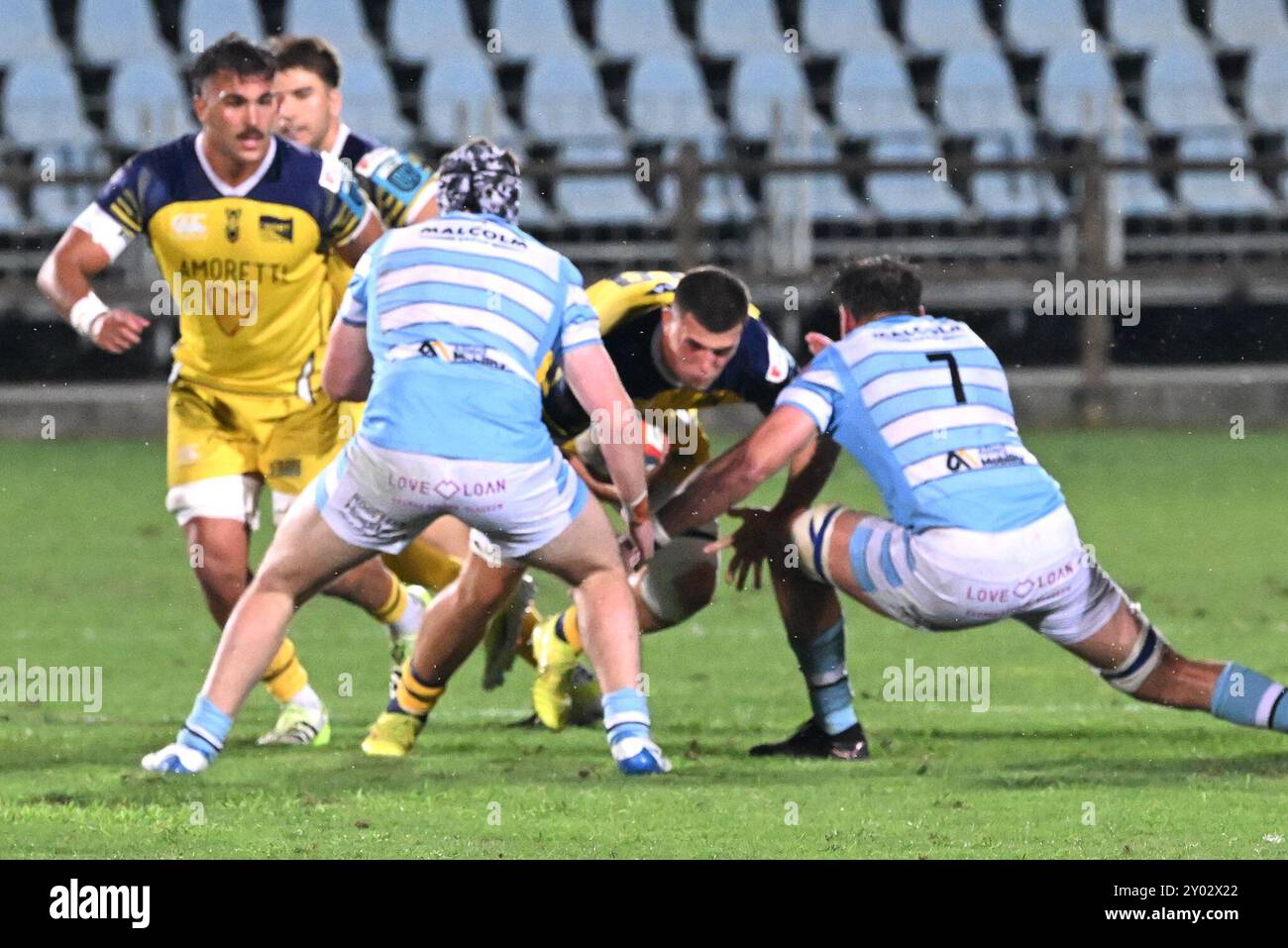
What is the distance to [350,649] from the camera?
9.58 m

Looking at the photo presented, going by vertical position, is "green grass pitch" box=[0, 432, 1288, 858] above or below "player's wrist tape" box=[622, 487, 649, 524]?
below

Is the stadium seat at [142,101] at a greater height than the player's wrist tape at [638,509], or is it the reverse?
the stadium seat at [142,101]

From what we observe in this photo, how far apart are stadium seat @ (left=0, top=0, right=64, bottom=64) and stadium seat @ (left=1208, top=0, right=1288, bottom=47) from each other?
1024 cm

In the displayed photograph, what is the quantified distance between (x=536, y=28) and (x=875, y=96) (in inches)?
125

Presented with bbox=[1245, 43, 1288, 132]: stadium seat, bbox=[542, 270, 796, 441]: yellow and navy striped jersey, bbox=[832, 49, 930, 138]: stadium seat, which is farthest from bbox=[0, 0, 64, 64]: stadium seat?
bbox=[542, 270, 796, 441]: yellow and navy striped jersey

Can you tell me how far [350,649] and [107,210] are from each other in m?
2.65

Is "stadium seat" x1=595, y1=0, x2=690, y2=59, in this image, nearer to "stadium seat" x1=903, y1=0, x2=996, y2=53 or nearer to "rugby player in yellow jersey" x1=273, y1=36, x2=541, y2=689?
"stadium seat" x1=903, y1=0, x2=996, y2=53

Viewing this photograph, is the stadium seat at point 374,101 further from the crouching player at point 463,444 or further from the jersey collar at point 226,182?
the crouching player at point 463,444

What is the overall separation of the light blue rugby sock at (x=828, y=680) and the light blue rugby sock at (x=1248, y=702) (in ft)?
3.38

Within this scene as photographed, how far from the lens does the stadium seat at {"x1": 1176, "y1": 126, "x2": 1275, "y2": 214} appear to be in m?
19.6

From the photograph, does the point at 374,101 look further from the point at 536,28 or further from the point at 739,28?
the point at 739,28

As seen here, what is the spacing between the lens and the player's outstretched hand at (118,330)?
6.95 m

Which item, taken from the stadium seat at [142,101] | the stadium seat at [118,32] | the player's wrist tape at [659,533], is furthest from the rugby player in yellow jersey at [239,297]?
the stadium seat at [118,32]
